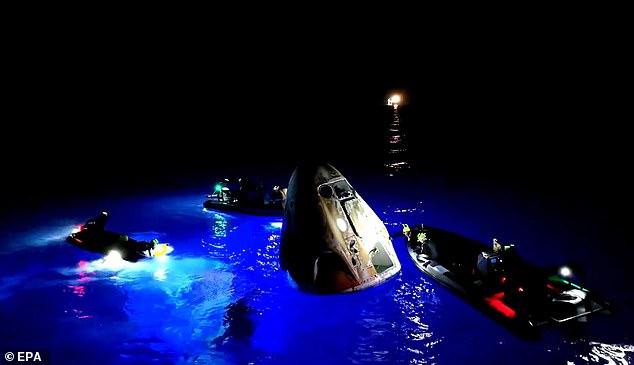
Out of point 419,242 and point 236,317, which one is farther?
point 419,242

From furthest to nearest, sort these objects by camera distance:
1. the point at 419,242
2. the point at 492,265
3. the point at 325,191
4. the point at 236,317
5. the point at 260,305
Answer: the point at 419,242, the point at 325,191, the point at 260,305, the point at 236,317, the point at 492,265

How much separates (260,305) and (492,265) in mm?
6138

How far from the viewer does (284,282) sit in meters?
12.2

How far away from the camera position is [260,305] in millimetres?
10953

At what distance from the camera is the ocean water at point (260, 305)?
905 cm

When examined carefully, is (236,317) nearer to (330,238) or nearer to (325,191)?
(330,238)

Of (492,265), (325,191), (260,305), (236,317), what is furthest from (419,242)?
(236,317)

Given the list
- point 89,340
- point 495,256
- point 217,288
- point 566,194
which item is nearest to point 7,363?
point 89,340

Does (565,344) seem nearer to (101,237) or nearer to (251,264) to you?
(251,264)

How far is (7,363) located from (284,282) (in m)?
6.89

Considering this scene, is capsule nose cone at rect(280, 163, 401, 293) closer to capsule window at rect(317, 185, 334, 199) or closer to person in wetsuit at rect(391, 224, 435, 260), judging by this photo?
capsule window at rect(317, 185, 334, 199)

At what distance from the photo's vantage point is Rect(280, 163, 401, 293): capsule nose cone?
34.0ft

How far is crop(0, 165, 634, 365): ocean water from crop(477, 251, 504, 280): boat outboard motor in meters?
1.18

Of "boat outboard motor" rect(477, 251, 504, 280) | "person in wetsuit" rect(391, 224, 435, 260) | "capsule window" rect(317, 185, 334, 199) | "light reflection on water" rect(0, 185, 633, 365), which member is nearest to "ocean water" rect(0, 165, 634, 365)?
"light reflection on water" rect(0, 185, 633, 365)
